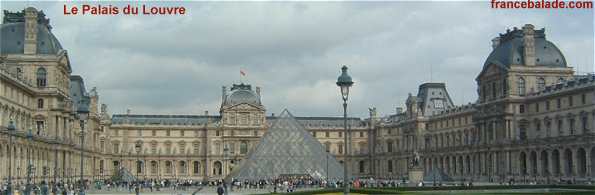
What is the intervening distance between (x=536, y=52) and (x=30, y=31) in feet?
138

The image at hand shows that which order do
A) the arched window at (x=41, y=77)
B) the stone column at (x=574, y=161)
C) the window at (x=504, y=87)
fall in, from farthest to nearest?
the window at (x=504, y=87) → the arched window at (x=41, y=77) → the stone column at (x=574, y=161)

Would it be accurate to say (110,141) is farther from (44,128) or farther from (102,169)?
(44,128)

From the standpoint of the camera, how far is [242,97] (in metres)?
107

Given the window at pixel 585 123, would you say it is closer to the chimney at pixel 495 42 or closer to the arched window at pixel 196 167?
the chimney at pixel 495 42

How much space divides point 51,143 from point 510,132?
38149 mm

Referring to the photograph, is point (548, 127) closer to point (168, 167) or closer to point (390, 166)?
point (390, 166)

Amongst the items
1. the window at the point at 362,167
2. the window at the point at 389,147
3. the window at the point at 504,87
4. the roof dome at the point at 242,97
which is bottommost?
the window at the point at 362,167

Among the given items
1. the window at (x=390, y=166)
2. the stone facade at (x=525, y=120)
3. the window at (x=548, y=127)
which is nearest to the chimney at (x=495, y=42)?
the stone facade at (x=525, y=120)

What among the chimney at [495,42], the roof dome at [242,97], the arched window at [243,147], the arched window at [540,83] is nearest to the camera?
the arched window at [540,83]

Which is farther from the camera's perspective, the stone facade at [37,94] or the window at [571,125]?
the window at [571,125]

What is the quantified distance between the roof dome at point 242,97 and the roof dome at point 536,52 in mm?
42998

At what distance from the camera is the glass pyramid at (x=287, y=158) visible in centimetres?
6262

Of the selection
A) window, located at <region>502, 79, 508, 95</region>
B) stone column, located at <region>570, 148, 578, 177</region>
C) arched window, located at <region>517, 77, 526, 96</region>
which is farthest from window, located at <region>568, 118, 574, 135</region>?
window, located at <region>502, 79, 508, 95</region>

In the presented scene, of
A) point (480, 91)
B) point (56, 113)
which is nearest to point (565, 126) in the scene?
point (480, 91)
